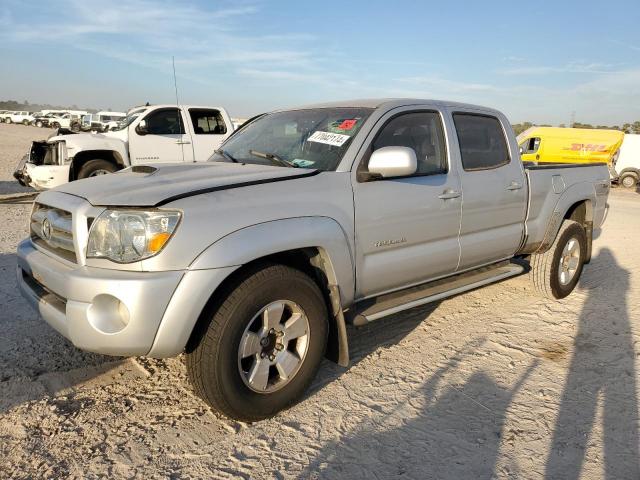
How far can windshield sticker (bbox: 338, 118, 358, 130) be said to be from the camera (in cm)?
339

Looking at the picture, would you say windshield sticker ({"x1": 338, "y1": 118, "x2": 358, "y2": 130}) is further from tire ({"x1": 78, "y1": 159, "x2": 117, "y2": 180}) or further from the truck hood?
tire ({"x1": 78, "y1": 159, "x2": 117, "y2": 180})

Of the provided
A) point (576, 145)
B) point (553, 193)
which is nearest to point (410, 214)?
point (553, 193)

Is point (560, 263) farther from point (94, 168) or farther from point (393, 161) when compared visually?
point (94, 168)

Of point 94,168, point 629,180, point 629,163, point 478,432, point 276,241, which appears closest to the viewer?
point 276,241

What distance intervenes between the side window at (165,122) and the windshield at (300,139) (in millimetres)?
6629

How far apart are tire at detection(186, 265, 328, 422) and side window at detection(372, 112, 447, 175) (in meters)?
1.30

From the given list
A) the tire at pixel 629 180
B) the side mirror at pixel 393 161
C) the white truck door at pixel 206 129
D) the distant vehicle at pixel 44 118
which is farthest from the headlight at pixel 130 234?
the distant vehicle at pixel 44 118

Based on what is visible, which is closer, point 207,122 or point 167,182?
point 167,182

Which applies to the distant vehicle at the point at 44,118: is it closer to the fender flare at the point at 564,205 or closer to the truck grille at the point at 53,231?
the truck grille at the point at 53,231

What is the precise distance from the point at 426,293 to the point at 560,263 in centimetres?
213

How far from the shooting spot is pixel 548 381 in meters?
3.33

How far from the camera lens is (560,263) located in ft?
16.3

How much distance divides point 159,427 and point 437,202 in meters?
2.30

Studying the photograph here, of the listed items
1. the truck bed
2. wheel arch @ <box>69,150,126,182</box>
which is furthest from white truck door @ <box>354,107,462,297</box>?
wheel arch @ <box>69,150,126,182</box>
